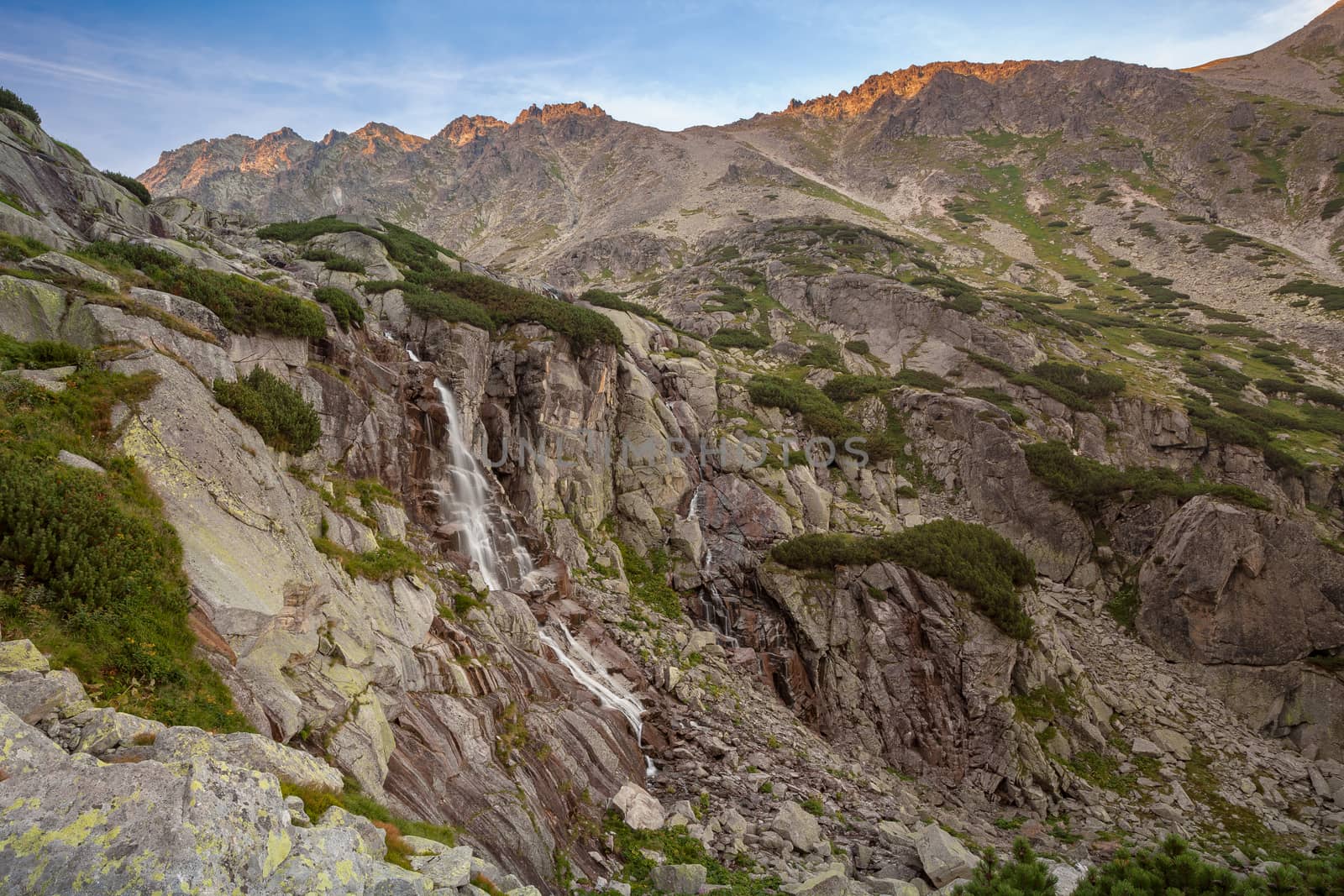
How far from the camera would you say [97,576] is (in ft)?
29.1

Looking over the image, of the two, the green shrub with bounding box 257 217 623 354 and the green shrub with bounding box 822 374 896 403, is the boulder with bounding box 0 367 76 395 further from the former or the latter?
the green shrub with bounding box 822 374 896 403

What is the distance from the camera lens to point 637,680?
23250 millimetres

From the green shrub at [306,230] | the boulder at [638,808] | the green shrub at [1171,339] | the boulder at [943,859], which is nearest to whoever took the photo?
the boulder at [943,859]

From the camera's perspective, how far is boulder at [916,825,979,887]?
15547 millimetres

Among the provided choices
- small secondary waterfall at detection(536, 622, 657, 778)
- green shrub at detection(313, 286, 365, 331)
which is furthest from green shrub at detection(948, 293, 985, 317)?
green shrub at detection(313, 286, 365, 331)

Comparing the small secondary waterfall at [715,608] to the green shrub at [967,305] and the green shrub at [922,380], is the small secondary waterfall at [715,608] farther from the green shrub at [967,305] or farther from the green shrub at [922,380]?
the green shrub at [967,305]

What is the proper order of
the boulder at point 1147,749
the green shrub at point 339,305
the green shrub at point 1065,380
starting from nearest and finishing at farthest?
the boulder at point 1147,749 → the green shrub at point 339,305 → the green shrub at point 1065,380

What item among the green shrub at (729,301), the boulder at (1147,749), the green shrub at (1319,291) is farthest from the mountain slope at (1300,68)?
the boulder at (1147,749)

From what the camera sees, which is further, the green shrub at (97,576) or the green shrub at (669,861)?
the green shrub at (669,861)

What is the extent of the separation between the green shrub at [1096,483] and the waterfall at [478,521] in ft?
120

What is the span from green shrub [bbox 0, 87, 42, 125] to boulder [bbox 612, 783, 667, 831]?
4768 cm

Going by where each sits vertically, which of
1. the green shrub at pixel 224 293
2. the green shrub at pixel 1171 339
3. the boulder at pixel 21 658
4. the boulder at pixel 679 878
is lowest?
the boulder at pixel 679 878

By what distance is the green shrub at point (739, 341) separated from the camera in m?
67.4

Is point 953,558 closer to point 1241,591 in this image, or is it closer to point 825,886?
point 1241,591
